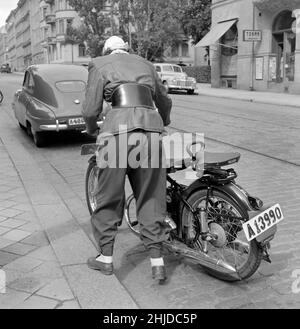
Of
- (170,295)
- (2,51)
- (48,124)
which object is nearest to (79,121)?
(48,124)

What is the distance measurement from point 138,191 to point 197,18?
37.0 metres

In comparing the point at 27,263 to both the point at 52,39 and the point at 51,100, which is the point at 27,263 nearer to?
the point at 51,100

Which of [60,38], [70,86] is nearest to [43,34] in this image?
[60,38]

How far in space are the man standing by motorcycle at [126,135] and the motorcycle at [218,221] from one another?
0.26 meters

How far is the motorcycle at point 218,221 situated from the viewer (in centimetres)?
333

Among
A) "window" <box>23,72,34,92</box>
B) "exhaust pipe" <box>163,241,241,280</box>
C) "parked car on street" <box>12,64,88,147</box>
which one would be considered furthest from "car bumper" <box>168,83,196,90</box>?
"exhaust pipe" <box>163,241,241,280</box>

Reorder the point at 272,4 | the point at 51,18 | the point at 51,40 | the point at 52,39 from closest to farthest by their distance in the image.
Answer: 1. the point at 272,4
2. the point at 52,39
3. the point at 51,40
4. the point at 51,18

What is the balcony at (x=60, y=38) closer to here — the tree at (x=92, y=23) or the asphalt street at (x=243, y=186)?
the tree at (x=92, y=23)

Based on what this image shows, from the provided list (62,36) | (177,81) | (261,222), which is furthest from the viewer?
(62,36)

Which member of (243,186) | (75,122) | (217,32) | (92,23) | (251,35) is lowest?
(243,186)

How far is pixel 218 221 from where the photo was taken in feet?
11.8

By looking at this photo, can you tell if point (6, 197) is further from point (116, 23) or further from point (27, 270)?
point (116, 23)

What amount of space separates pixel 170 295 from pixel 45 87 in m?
7.35

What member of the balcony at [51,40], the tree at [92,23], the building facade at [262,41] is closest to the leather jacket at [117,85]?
the building facade at [262,41]
